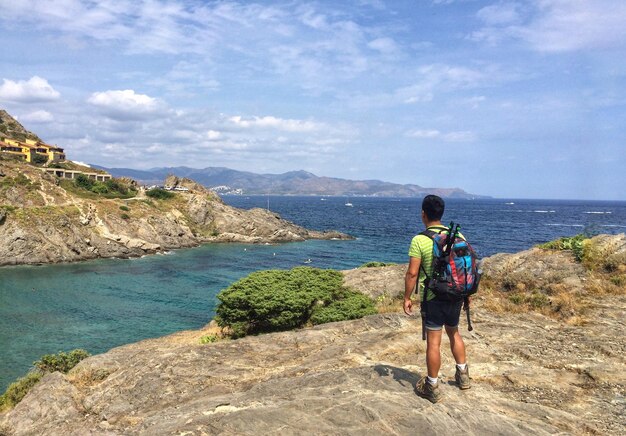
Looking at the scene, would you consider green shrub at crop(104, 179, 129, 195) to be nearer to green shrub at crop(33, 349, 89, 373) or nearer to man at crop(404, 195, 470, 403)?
green shrub at crop(33, 349, 89, 373)

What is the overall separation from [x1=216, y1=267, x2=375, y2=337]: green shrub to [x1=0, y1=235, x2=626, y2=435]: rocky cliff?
3.40 meters

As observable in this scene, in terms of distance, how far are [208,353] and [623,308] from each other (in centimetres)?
1237

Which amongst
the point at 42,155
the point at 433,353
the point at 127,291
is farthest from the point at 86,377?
the point at 42,155

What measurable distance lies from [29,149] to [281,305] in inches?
4781

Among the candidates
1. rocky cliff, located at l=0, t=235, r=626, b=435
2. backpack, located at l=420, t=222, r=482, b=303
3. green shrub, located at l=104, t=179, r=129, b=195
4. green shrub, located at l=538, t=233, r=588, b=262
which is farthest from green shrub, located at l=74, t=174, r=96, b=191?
backpack, located at l=420, t=222, r=482, b=303

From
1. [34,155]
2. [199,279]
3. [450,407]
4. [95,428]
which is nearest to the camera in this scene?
[450,407]

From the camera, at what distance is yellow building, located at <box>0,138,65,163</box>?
109 m

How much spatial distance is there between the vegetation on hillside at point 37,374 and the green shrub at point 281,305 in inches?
254

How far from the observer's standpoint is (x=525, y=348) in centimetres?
1018

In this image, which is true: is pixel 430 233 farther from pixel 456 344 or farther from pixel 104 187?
pixel 104 187

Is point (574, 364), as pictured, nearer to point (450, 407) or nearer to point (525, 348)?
point (525, 348)

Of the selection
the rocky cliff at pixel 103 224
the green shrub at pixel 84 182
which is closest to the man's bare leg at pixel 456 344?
the rocky cliff at pixel 103 224

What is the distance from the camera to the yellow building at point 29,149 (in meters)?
109

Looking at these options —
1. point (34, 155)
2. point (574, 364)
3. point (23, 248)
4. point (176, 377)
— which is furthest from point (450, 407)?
point (34, 155)
